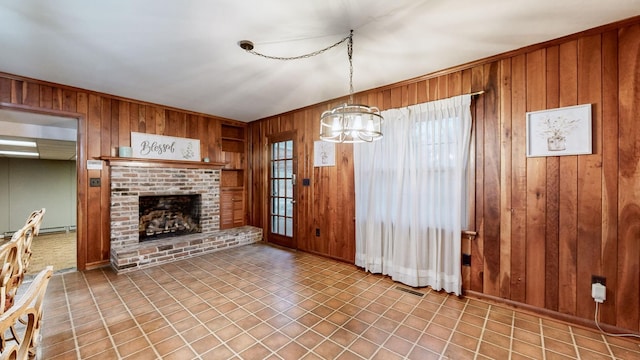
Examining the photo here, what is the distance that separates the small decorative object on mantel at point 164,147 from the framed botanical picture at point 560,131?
4844 mm

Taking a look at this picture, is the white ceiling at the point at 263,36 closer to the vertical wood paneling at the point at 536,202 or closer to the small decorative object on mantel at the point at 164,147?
the vertical wood paneling at the point at 536,202

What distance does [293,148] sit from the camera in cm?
473

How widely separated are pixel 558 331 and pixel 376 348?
62.1 inches

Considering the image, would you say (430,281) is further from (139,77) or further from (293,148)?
(139,77)

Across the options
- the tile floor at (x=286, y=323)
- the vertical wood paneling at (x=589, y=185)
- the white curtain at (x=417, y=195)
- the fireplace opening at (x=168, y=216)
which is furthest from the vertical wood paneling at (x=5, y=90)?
the vertical wood paneling at (x=589, y=185)

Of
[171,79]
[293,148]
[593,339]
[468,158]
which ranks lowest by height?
[593,339]

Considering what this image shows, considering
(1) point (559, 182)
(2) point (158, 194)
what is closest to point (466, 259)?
(1) point (559, 182)

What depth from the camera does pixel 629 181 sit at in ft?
6.95

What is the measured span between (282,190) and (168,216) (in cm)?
211

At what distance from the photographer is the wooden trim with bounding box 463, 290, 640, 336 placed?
2166mm

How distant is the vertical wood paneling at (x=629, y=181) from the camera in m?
2.09

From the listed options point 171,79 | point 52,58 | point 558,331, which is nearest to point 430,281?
point 558,331

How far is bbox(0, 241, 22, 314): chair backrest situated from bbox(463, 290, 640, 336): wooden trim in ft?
11.8

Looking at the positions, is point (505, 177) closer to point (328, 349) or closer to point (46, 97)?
point (328, 349)
